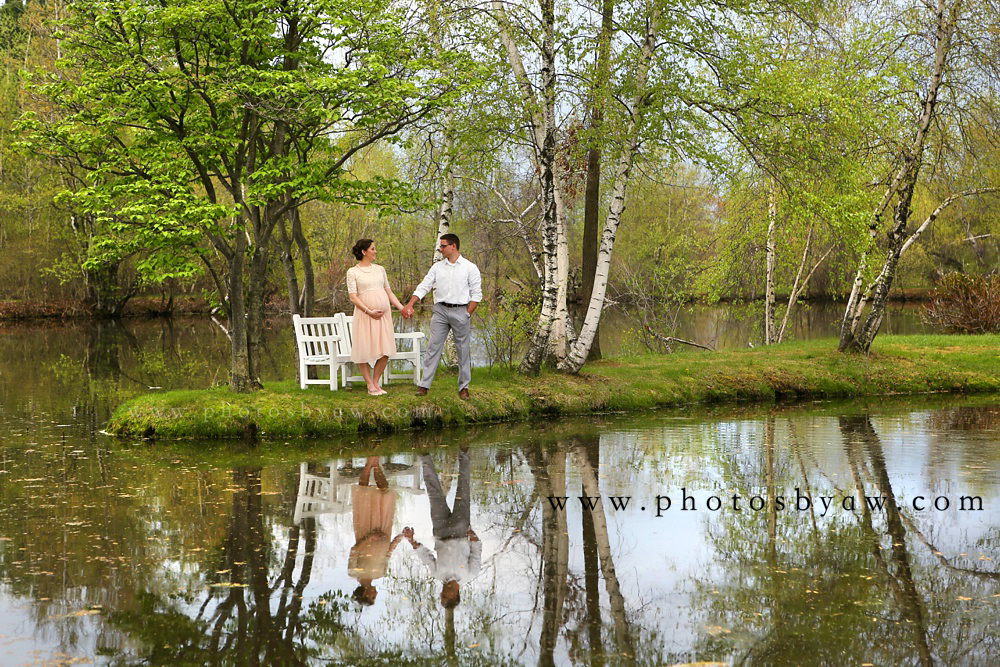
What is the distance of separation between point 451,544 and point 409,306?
586 centimetres

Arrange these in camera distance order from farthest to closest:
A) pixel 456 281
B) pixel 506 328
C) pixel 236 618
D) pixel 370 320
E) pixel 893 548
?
pixel 506 328
pixel 370 320
pixel 456 281
pixel 893 548
pixel 236 618

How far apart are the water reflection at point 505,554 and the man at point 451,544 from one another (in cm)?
3

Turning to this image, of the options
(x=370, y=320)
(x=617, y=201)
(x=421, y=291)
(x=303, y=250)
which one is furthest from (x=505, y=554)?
(x=303, y=250)

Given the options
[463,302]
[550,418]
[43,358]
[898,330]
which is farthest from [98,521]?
[898,330]

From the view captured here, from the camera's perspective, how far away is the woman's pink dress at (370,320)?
13.4m

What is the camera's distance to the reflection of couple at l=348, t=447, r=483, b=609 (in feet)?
22.1

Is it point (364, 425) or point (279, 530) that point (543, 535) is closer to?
point (279, 530)

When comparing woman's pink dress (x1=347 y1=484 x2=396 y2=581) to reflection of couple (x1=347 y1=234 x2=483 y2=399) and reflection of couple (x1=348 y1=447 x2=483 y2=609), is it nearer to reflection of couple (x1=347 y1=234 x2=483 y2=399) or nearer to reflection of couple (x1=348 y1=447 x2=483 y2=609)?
reflection of couple (x1=348 y1=447 x2=483 y2=609)

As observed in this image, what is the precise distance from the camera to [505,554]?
23.9 feet

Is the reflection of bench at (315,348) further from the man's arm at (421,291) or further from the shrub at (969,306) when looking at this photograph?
the shrub at (969,306)

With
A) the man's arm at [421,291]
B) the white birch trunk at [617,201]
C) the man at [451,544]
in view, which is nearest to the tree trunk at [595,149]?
the white birch trunk at [617,201]

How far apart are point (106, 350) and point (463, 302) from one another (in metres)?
19.8

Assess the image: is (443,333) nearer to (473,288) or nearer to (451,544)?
(473,288)

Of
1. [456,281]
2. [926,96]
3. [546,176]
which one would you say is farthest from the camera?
[926,96]
